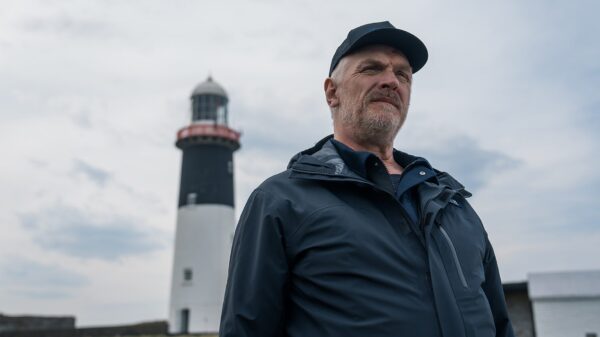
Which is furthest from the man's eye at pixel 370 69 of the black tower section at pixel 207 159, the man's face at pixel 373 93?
the black tower section at pixel 207 159

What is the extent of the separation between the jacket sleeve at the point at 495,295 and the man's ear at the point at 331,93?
1010mm

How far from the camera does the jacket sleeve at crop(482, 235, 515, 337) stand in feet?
8.93

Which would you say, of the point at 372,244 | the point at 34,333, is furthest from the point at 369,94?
the point at 34,333

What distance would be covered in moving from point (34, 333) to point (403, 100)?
18579 millimetres

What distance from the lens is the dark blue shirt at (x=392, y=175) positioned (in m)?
2.40

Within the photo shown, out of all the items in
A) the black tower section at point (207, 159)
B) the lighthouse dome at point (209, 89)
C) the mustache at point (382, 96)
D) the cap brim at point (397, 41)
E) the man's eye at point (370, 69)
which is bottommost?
the mustache at point (382, 96)

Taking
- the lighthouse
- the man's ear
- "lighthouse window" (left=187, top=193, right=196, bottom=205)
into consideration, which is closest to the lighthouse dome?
the lighthouse

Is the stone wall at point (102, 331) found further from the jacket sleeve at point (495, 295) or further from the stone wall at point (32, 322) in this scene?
the jacket sleeve at point (495, 295)

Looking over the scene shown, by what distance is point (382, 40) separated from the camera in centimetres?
266

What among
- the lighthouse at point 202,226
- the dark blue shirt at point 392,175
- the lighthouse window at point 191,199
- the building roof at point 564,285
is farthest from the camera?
the lighthouse window at point 191,199

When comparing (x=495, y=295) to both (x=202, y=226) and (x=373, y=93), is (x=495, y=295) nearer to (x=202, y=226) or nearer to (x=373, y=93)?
(x=373, y=93)

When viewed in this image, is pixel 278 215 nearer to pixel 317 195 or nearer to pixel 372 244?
pixel 317 195

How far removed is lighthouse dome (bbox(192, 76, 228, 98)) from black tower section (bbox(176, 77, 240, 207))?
612 mm

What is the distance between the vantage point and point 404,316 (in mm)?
2045
